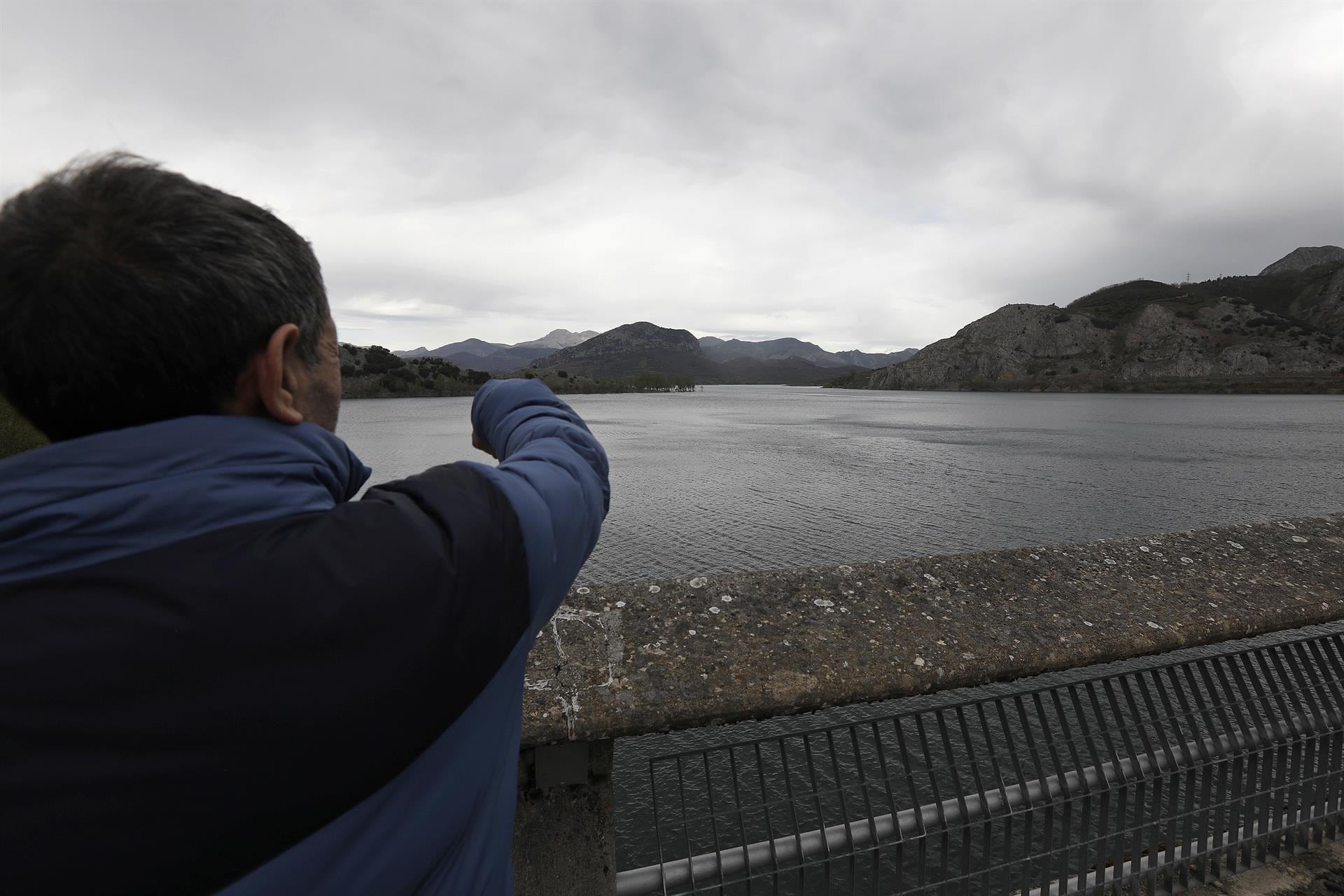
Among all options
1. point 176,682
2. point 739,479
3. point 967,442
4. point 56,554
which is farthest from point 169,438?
point 967,442

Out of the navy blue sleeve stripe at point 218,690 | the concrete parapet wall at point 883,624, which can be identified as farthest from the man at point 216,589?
the concrete parapet wall at point 883,624

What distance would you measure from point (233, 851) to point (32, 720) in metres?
0.25

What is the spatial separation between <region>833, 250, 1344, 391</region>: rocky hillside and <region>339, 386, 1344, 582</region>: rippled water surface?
5632 cm

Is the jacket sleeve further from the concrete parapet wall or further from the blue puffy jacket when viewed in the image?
the concrete parapet wall

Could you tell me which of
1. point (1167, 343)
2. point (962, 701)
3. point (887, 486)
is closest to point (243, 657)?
point (962, 701)

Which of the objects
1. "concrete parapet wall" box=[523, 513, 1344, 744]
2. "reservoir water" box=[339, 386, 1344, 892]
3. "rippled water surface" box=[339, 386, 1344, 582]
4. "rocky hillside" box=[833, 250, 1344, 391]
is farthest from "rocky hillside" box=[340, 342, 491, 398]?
"concrete parapet wall" box=[523, 513, 1344, 744]

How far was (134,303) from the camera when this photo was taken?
84 centimetres

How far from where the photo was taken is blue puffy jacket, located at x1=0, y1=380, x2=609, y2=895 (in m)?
0.68

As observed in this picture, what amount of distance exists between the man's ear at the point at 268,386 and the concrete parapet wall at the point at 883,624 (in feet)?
3.87

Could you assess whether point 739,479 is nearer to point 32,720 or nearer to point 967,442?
point 967,442

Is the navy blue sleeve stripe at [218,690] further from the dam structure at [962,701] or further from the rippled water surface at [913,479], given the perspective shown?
the rippled water surface at [913,479]

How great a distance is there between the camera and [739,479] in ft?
124

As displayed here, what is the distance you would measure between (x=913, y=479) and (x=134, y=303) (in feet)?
127

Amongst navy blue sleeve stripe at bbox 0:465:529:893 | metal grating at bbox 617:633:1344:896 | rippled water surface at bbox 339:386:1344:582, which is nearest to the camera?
navy blue sleeve stripe at bbox 0:465:529:893
